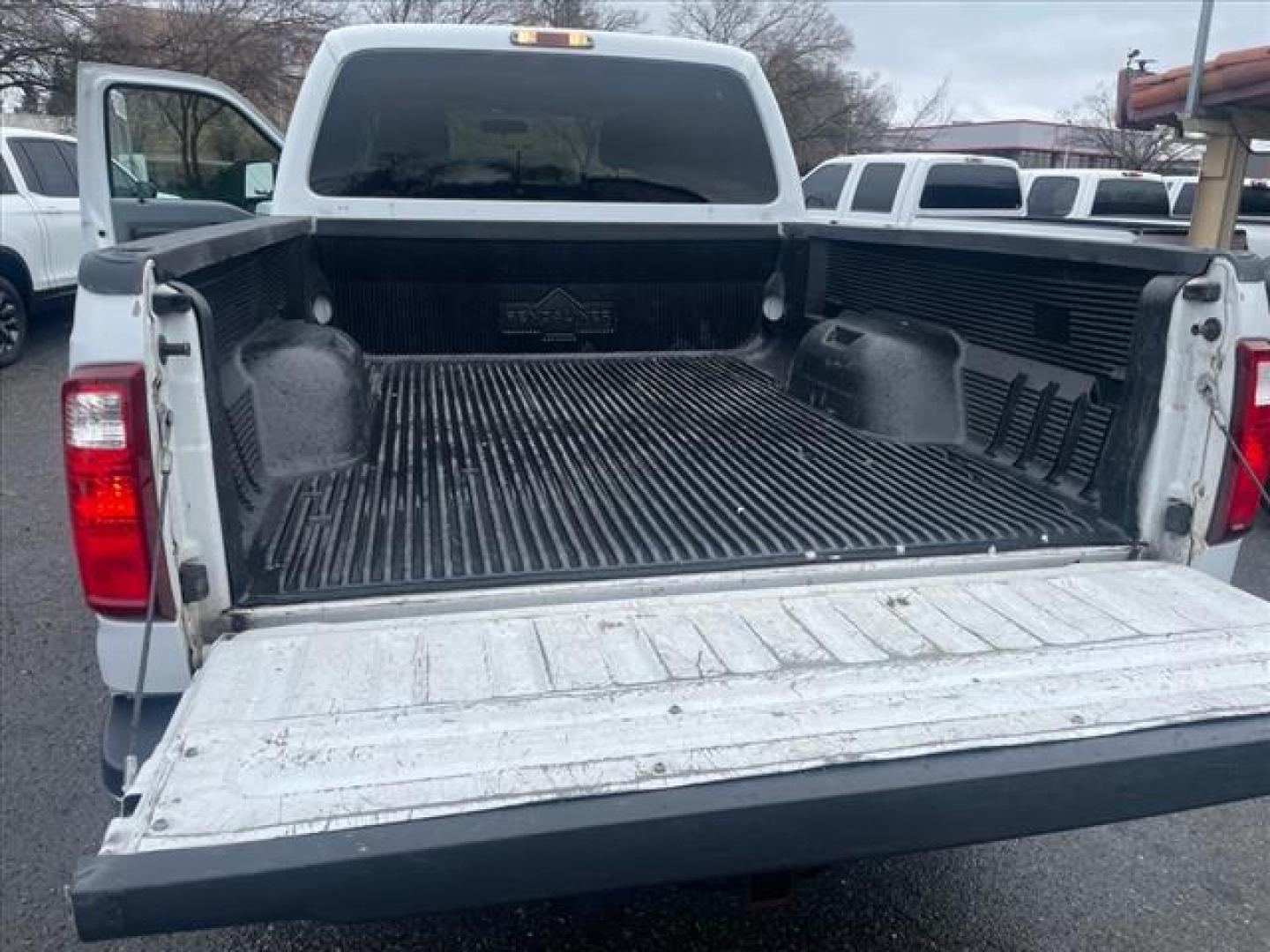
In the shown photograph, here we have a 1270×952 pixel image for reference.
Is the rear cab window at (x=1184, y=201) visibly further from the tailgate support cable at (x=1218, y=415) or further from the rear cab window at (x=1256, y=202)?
the tailgate support cable at (x=1218, y=415)

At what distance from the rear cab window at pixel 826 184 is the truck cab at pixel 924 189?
0.09ft

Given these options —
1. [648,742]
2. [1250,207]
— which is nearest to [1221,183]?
[1250,207]

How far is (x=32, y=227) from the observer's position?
31.8 ft

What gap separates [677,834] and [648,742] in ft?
0.57

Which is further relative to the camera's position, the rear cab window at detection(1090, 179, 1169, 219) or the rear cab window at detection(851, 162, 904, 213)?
the rear cab window at detection(1090, 179, 1169, 219)

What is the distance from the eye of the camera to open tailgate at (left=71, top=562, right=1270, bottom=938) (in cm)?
156

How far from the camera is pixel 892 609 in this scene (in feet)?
7.50

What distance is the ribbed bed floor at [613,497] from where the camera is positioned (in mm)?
2459

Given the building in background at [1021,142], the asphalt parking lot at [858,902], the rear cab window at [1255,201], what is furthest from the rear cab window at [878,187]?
the building in background at [1021,142]

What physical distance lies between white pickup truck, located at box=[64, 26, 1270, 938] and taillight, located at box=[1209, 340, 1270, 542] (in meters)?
0.01

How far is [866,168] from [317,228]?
A: 10208mm

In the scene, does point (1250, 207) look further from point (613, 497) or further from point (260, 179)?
point (613, 497)

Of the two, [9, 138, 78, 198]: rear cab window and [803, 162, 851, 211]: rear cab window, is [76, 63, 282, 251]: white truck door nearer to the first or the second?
[9, 138, 78, 198]: rear cab window

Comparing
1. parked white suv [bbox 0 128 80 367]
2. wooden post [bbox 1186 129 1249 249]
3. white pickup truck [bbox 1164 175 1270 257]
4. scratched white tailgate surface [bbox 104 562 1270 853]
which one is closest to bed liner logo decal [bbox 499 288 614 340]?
scratched white tailgate surface [bbox 104 562 1270 853]
